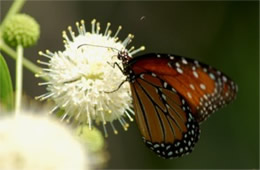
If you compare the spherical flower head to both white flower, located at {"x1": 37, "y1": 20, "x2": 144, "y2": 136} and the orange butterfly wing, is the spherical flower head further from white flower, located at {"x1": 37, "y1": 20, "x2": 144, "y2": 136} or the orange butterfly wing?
the orange butterfly wing

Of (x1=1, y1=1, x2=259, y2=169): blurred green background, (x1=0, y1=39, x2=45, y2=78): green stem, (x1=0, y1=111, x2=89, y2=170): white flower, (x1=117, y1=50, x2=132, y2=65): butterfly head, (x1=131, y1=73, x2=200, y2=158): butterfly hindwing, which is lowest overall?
(x1=0, y1=111, x2=89, y2=170): white flower

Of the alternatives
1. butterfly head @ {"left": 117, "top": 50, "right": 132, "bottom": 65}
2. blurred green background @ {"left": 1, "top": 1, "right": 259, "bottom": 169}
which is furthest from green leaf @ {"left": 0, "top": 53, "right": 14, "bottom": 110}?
blurred green background @ {"left": 1, "top": 1, "right": 259, "bottom": 169}

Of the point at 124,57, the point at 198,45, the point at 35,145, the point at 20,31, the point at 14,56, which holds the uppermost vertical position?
the point at 198,45

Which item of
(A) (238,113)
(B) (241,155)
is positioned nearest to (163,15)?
(A) (238,113)

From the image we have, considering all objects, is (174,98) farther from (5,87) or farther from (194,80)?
(5,87)

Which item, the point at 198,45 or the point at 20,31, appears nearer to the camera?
the point at 20,31

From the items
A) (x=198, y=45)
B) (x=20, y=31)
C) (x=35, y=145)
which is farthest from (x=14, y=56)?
(x=198, y=45)
